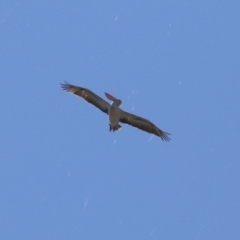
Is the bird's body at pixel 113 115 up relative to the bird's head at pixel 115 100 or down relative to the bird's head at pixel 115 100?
down

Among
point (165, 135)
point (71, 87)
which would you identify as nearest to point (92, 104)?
point (71, 87)

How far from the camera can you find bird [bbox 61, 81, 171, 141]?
79.3ft

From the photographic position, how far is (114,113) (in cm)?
2417

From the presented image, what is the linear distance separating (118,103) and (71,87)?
5.31ft

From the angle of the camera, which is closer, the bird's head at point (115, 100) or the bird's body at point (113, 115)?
the bird's body at point (113, 115)

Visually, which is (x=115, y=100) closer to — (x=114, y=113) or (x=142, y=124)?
(x=114, y=113)

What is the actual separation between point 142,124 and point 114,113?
1443 mm

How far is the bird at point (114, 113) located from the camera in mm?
24156

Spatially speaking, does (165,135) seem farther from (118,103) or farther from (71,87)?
(71,87)

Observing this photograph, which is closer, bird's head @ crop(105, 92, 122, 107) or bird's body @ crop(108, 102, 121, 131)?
bird's body @ crop(108, 102, 121, 131)

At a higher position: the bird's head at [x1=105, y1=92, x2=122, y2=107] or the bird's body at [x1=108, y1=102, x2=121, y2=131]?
the bird's head at [x1=105, y1=92, x2=122, y2=107]

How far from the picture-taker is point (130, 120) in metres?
25.0

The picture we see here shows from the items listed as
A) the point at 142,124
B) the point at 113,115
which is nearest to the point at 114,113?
the point at 113,115

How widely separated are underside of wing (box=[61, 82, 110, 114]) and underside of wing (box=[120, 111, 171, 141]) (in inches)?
25.9
